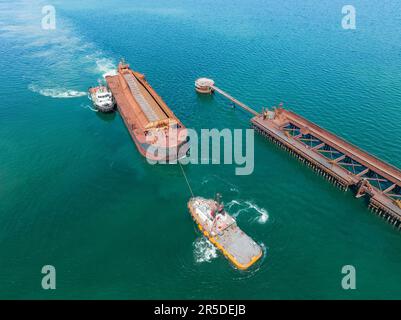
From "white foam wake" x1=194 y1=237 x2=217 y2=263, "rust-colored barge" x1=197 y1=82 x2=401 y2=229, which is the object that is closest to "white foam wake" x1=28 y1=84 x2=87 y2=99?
"rust-colored barge" x1=197 y1=82 x2=401 y2=229

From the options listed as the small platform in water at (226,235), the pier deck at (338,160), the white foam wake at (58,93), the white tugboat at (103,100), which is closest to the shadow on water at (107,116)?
the white tugboat at (103,100)

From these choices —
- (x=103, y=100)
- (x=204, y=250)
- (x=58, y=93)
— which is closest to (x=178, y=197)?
(x=204, y=250)

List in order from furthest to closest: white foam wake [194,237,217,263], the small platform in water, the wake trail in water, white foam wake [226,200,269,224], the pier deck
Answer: the wake trail in water < the pier deck < white foam wake [226,200,269,224] < white foam wake [194,237,217,263] < the small platform in water

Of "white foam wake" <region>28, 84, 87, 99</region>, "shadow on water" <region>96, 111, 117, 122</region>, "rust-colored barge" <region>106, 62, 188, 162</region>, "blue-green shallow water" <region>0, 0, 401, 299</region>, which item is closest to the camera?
"blue-green shallow water" <region>0, 0, 401, 299</region>

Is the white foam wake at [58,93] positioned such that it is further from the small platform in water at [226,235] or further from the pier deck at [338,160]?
the small platform in water at [226,235]

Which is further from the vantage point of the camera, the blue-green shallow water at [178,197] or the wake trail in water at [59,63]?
the wake trail in water at [59,63]

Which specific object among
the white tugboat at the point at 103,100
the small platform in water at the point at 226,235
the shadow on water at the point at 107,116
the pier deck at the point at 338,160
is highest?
the white tugboat at the point at 103,100

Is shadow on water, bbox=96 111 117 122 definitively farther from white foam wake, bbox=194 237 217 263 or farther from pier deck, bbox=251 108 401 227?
white foam wake, bbox=194 237 217 263

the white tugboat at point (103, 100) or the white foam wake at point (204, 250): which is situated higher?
the white tugboat at point (103, 100)
